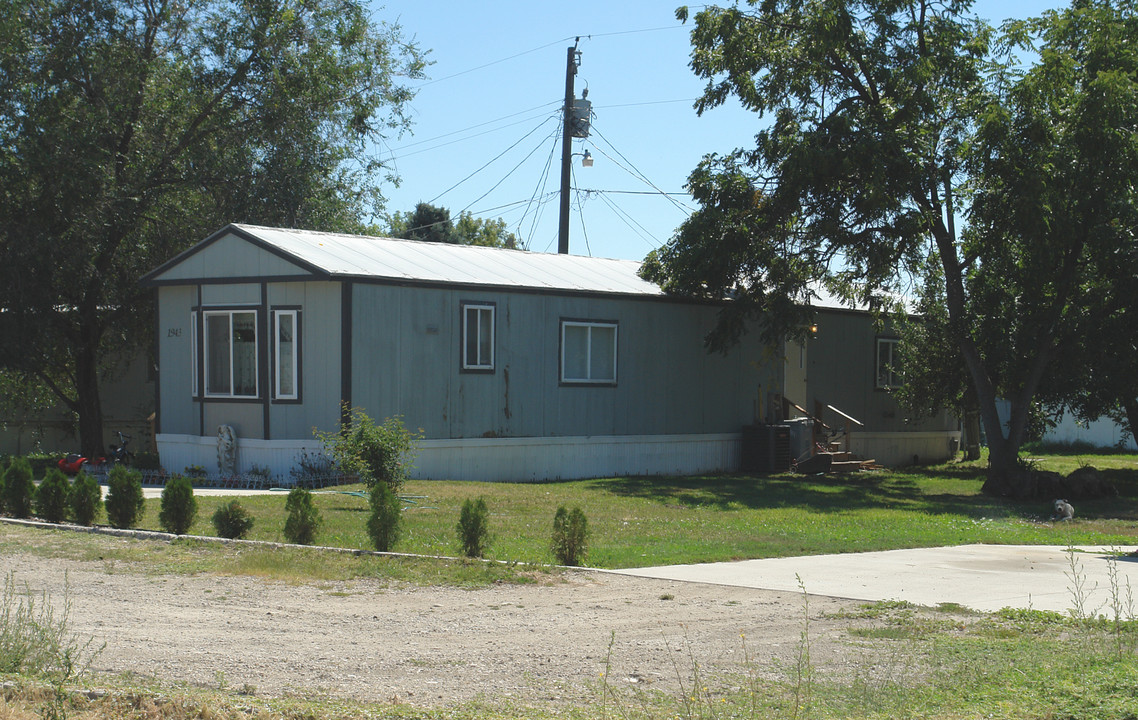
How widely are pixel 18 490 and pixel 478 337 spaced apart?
8.17m

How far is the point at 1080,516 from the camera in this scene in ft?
Answer: 56.9

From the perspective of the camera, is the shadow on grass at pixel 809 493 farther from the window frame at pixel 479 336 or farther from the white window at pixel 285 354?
the white window at pixel 285 354

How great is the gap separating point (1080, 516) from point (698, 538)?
7843 millimetres

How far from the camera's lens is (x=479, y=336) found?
64.2 feet

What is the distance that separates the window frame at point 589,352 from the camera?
819 inches

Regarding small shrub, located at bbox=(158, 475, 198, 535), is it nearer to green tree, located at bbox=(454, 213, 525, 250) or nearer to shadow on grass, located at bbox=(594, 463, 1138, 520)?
shadow on grass, located at bbox=(594, 463, 1138, 520)

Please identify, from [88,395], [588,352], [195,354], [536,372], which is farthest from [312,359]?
[88,395]

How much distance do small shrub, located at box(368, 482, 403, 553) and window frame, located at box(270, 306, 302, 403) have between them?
8.11 metres

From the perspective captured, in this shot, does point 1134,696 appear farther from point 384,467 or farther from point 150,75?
point 150,75

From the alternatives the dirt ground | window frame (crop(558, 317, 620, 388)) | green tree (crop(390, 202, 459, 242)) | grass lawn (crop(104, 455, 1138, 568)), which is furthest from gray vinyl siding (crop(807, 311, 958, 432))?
green tree (crop(390, 202, 459, 242))

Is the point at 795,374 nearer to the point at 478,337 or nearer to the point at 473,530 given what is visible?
the point at 478,337

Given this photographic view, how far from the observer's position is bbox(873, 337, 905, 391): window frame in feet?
90.2

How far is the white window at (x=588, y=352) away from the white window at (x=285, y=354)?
487 cm

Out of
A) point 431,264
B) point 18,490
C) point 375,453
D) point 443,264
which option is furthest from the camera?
point 443,264
